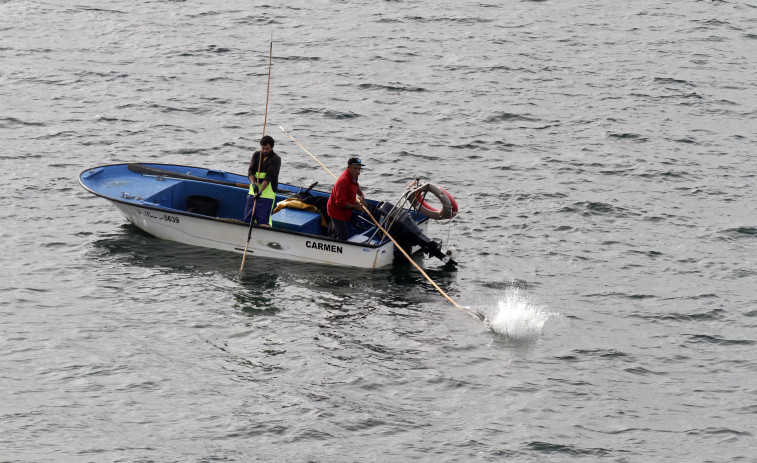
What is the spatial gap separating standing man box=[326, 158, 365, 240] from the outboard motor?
619 millimetres

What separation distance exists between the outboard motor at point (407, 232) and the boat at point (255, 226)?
0.8 inches

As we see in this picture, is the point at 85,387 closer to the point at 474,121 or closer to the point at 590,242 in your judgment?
the point at 590,242

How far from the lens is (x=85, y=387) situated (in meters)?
15.5

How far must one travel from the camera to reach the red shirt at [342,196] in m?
Result: 19.4

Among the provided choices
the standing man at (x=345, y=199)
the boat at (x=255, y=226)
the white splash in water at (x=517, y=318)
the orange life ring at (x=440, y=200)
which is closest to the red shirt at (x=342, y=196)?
the standing man at (x=345, y=199)

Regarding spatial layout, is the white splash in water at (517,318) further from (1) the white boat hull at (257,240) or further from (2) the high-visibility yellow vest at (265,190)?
(2) the high-visibility yellow vest at (265,190)

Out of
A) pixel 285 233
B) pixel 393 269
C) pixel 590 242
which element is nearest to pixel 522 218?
pixel 590 242

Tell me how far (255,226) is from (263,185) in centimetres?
84

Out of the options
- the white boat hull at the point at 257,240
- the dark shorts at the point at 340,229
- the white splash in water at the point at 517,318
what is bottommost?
the white splash in water at the point at 517,318

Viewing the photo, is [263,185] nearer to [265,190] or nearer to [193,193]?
[265,190]

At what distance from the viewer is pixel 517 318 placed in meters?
17.6

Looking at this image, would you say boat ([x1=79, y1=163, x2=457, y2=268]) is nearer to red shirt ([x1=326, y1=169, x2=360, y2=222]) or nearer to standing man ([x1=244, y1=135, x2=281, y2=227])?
standing man ([x1=244, y1=135, x2=281, y2=227])

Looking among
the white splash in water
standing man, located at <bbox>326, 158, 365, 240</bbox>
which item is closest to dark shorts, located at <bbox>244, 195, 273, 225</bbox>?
standing man, located at <bbox>326, 158, 365, 240</bbox>

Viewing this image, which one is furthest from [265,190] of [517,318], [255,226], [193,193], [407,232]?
[517,318]
